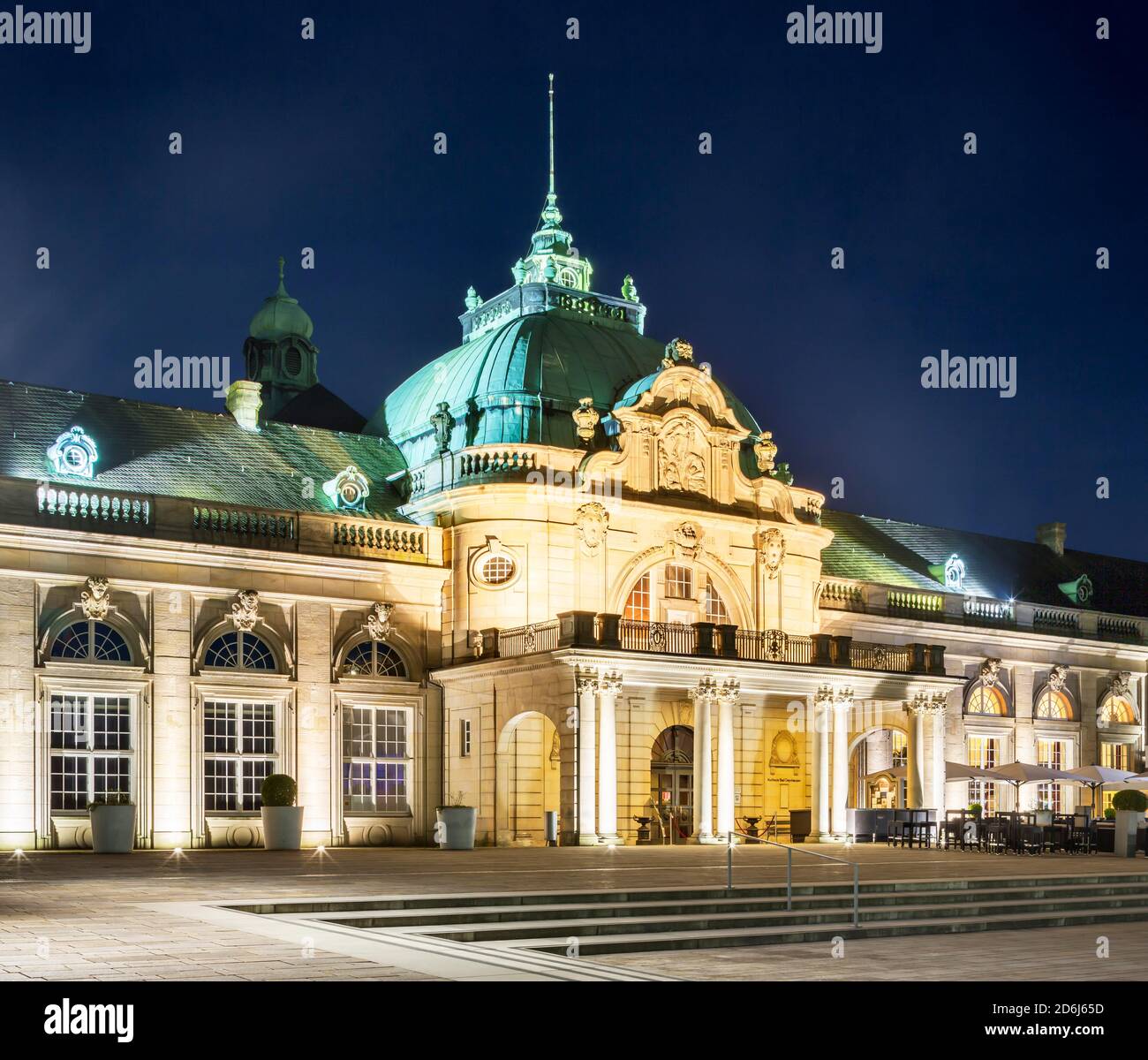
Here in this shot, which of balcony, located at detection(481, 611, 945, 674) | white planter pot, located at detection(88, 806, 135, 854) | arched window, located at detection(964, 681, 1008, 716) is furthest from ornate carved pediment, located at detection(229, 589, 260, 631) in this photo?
arched window, located at detection(964, 681, 1008, 716)

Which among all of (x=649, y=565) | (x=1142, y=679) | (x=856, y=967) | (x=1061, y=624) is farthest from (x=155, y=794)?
(x=1142, y=679)

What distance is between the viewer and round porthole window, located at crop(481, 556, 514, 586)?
42594 mm

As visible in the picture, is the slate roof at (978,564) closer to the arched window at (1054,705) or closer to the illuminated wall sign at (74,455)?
the arched window at (1054,705)

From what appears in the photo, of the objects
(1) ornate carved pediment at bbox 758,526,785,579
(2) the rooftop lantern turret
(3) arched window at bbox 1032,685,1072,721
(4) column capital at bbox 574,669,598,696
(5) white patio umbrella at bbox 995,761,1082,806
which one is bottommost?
(5) white patio umbrella at bbox 995,761,1082,806

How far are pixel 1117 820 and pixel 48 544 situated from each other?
2579 centimetres

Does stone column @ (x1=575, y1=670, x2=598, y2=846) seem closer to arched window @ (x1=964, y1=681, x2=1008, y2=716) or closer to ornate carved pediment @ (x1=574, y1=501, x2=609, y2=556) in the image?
ornate carved pediment @ (x1=574, y1=501, x2=609, y2=556)

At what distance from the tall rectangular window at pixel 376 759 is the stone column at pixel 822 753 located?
36.1 ft

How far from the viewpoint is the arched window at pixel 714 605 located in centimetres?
4575

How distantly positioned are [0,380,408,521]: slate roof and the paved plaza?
490 inches

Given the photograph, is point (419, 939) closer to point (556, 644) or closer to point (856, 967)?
point (856, 967)

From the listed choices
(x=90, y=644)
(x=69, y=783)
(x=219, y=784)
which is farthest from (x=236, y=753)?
(x=90, y=644)

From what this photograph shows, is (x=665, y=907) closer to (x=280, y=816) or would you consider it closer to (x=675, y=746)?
(x=280, y=816)

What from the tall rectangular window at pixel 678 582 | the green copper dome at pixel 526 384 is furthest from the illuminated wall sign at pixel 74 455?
the tall rectangular window at pixel 678 582

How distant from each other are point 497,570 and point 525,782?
5764 millimetres
